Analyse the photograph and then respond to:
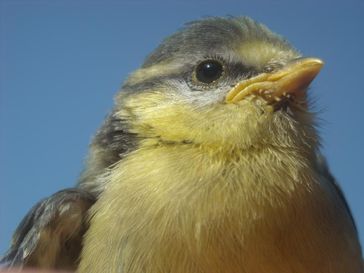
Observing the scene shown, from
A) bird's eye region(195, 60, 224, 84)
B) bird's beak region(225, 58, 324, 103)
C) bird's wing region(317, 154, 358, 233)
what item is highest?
bird's eye region(195, 60, 224, 84)

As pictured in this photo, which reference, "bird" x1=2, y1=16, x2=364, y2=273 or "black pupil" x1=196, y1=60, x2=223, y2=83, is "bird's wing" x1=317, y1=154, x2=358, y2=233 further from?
"black pupil" x1=196, y1=60, x2=223, y2=83

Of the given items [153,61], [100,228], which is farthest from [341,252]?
[153,61]

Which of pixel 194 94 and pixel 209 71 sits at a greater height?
pixel 209 71

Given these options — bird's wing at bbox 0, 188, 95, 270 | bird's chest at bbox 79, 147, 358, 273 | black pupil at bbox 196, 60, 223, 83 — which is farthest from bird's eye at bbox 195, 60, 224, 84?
bird's wing at bbox 0, 188, 95, 270

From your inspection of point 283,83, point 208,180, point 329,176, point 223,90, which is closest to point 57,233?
point 208,180

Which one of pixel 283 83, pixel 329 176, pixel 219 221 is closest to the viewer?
pixel 219 221

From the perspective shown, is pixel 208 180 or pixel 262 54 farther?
pixel 262 54

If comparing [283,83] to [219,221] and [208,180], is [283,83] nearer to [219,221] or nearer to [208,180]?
[208,180]

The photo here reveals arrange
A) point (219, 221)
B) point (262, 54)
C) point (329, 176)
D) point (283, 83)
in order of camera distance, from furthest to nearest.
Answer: point (329, 176) → point (262, 54) → point (283, 83) → point (219, 221)
